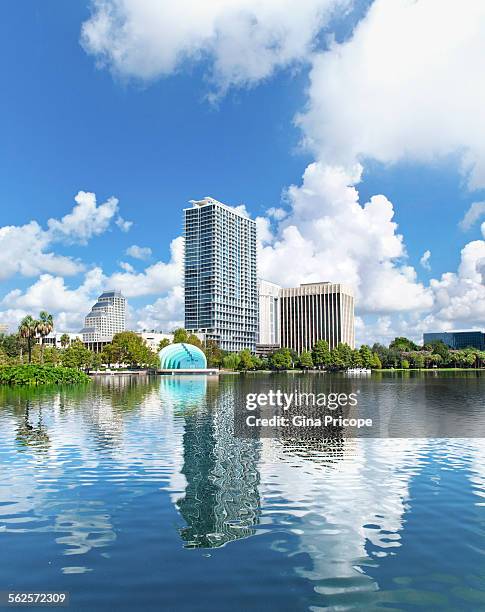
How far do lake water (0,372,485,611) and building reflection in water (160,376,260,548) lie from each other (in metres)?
0.08

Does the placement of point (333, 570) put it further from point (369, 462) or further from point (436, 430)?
point (436, 430)

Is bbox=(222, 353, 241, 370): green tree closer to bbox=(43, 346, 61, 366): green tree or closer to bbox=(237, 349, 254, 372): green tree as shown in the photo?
bbox=(237, 349, 254, 372): green tree

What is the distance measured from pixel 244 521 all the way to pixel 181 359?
138 m

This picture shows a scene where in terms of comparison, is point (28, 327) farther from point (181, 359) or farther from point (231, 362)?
point (231, 362)

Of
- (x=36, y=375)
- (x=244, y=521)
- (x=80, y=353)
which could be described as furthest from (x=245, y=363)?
(x=244, y=521)

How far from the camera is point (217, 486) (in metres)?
19.5

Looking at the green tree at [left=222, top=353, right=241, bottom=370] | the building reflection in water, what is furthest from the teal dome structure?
the building reflection in water

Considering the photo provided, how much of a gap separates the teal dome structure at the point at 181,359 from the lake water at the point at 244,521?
401 ft

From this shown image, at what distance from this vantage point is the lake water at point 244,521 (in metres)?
11.3

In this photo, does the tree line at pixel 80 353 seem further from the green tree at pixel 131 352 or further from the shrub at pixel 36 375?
the shrub at pixel 36 375

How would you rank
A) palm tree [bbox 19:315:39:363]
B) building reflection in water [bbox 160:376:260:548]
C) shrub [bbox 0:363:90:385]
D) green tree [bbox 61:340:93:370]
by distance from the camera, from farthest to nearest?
green tree [bbox 61:340:93:370] → palm tree [bbox 19:315:39:363] → shrub [bbox 0:363:90:385] → building reflection in water [bbox 160:376:260:548]

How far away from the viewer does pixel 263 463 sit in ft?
75.7

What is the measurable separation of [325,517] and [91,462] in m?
11.9

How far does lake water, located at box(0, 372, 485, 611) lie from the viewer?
37.2 feet
